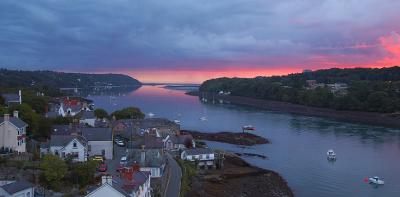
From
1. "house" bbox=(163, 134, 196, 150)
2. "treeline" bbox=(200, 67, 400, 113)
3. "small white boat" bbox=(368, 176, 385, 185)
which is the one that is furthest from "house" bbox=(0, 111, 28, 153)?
"treeline" bbox=(200, 67, 400, 113)

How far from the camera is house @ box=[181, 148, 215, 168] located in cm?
3306

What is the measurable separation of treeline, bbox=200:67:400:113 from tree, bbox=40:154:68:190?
221ft

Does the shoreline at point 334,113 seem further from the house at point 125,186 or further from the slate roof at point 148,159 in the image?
the house at point 125,186

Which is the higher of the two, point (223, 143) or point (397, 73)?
point (397, 73)

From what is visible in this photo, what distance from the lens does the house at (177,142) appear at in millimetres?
36781

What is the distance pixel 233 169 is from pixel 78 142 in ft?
41.6

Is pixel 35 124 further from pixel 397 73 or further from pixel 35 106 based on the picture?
pixel 397 73

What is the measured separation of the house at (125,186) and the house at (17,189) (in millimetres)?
3012

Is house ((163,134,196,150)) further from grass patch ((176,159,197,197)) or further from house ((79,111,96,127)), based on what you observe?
house ((79,111,96,127))


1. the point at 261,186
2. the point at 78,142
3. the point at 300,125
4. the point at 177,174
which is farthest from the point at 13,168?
the point at 300,125

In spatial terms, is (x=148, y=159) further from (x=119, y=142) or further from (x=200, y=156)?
(x=119, y=142)

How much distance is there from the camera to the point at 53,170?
20047 millimetres

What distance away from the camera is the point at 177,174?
84.9 ft

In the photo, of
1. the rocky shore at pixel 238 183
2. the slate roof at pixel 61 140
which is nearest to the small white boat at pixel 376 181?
the rocky shore at pixel 238 183
